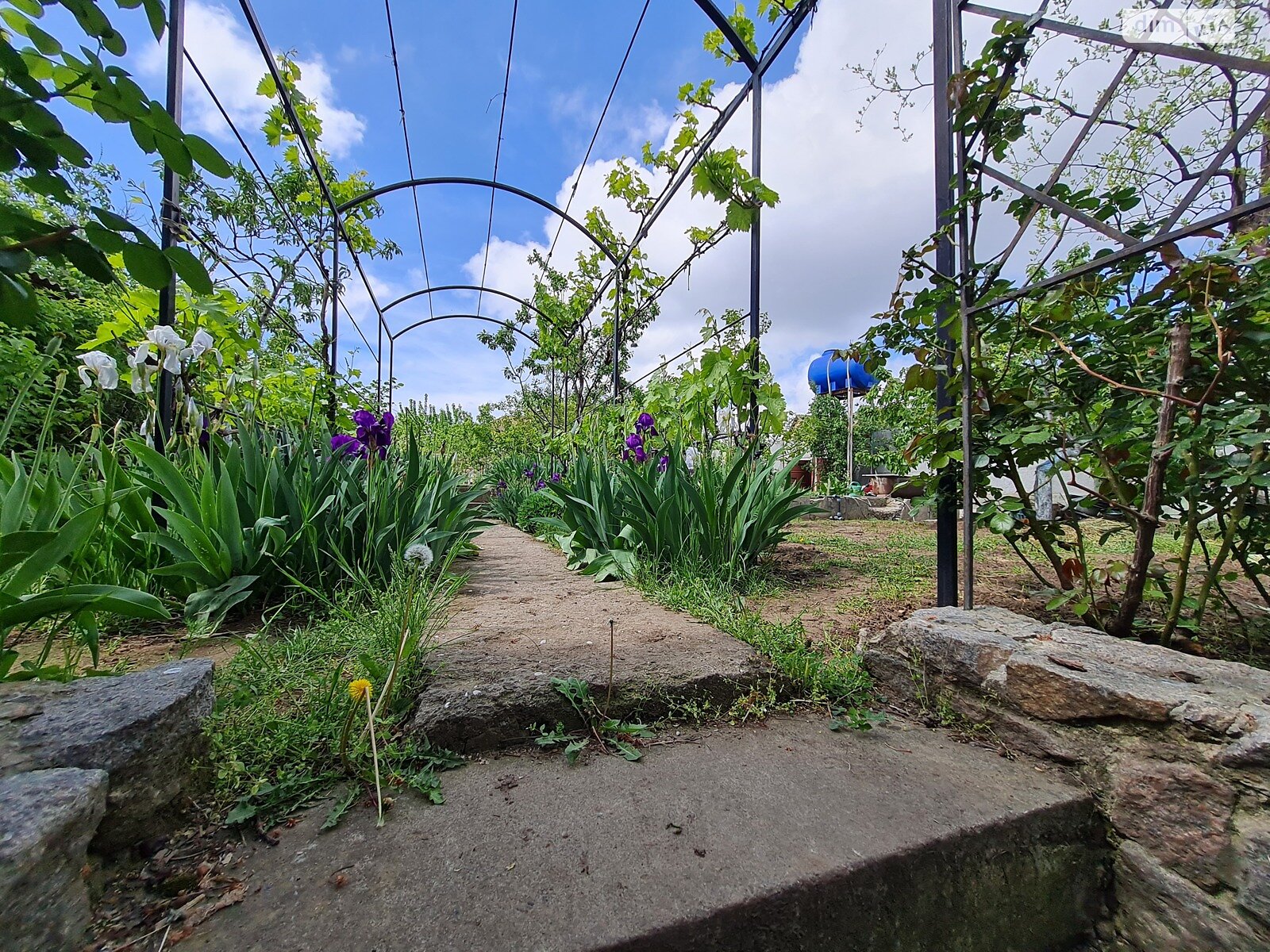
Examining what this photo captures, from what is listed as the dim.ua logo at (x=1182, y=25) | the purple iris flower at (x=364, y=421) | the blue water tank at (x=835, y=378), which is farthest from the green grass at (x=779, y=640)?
the blue water tank at (x=835, y=378)

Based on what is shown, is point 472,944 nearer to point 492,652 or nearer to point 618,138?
point 492,652

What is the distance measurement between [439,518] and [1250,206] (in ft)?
8.69

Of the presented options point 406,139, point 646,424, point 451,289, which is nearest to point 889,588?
point 646,424

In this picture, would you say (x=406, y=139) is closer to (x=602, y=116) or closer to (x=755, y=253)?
(x=602, y=116)

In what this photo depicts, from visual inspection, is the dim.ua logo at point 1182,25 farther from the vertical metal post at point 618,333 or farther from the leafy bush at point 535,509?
the leafy bush at point 535,509

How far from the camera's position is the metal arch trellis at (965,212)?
1.17m

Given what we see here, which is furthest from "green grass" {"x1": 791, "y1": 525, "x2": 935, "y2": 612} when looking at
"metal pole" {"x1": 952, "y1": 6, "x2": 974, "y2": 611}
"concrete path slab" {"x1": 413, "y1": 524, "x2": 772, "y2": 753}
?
"concrete path slab" {"x1": 413, "y1": 524, "x2": 772, "y2": 753}

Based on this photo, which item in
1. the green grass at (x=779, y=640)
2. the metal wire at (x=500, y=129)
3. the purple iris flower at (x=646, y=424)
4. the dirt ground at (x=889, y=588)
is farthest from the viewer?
the metal wire at (x=500, y=129)

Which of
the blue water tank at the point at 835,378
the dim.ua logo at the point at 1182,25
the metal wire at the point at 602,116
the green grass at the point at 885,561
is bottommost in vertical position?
the green grass at the point at 885,561

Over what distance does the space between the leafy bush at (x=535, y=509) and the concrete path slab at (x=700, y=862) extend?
13.1 ft

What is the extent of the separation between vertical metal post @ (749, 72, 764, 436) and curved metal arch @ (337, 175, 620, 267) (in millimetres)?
2217

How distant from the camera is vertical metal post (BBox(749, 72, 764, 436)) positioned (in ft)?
9.78

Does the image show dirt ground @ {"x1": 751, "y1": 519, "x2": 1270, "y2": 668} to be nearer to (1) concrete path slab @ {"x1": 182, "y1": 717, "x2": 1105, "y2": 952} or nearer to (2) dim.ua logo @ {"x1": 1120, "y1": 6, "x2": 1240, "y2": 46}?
(1) concrete path slab @ {"x1": 182, "y1": 717, "x2": 1105, "y2": 952}

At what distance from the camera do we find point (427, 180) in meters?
5.21
